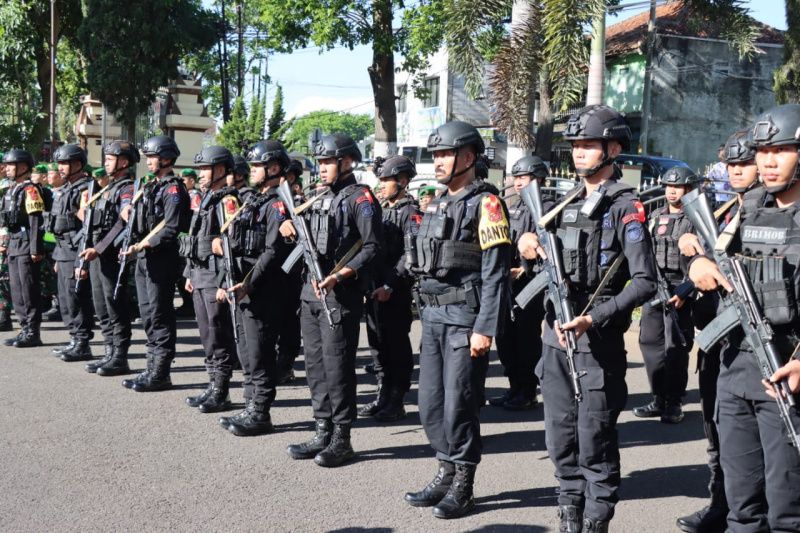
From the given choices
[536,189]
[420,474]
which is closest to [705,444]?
[420,474]

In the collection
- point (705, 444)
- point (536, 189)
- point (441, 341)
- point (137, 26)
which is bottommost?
point (705, 444)

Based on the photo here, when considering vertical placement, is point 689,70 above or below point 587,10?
above

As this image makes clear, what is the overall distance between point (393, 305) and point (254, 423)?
1737mm

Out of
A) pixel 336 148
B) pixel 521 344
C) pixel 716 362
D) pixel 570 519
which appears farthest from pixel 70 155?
pixel 716 362

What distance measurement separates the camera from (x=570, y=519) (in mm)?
4242

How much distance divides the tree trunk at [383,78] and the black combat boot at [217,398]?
1619 centimetres

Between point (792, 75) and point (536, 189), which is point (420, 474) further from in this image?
point (792, 75)

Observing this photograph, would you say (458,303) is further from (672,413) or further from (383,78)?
(383,78)

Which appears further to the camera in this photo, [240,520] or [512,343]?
[512,343]

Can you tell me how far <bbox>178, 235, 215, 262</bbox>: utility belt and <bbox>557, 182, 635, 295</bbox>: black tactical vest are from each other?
3333 mm

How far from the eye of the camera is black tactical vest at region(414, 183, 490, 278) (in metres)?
4.62

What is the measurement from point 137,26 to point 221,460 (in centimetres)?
2027

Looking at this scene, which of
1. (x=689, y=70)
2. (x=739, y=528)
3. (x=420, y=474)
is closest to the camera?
(x=739, y=528)

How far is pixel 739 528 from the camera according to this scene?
3551mm
